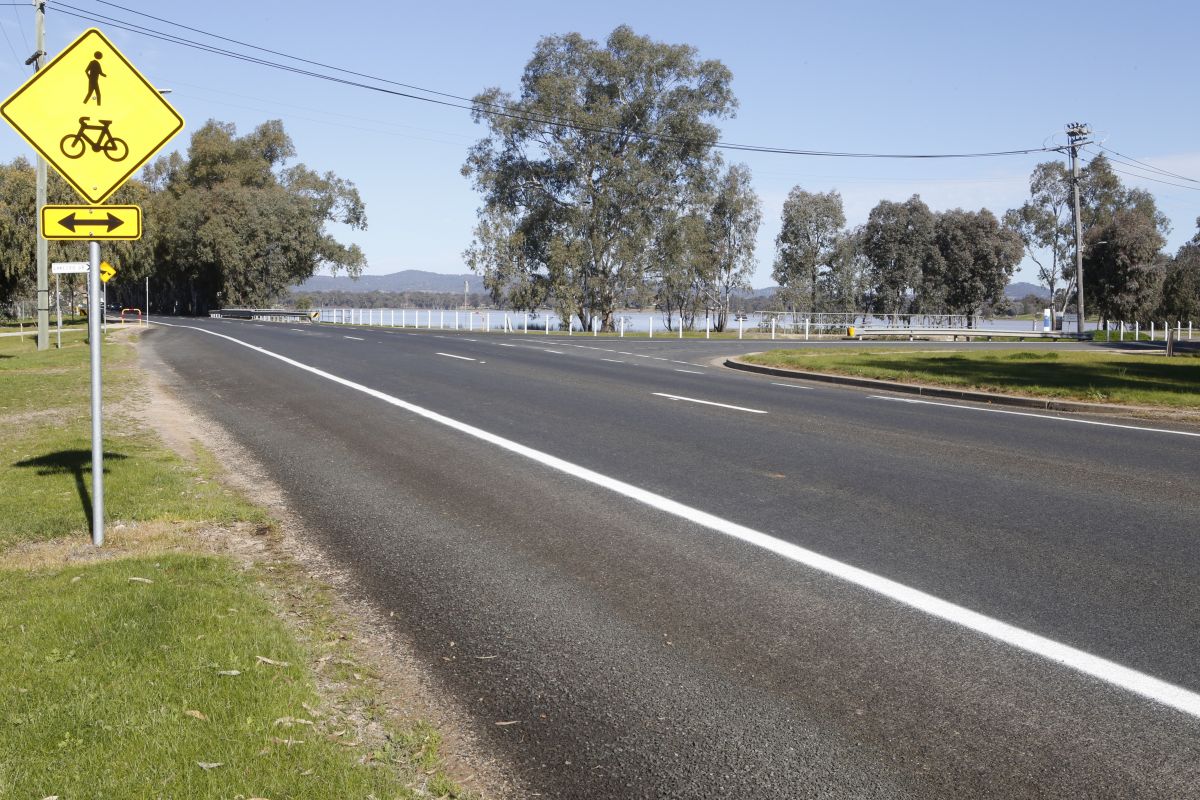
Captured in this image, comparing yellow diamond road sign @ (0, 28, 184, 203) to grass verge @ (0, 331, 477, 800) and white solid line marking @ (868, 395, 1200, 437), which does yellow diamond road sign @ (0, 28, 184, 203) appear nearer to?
grass verge @ (0, 331, 477, 800)

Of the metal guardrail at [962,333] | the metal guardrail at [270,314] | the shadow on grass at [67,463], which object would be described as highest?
the metal guardrail at [270,314]

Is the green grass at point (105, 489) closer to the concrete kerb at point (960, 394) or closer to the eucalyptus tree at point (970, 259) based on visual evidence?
the concrete kerb at point (960, 394)

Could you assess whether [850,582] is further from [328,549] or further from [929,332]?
[929,332]

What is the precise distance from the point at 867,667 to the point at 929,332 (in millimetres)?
53895

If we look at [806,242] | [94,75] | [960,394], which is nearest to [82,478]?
[94,75]

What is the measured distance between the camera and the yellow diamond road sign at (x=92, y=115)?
5.98m

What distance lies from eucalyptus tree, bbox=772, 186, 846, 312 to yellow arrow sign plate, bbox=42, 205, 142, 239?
236 ft

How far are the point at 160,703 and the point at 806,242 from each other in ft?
246

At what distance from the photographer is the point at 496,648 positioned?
4.42m

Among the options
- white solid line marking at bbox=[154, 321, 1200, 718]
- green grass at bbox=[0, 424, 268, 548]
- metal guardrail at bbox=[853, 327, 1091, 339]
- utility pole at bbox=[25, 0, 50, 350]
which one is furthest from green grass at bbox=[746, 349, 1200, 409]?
metal guardrail at bbox=[853, 327, 1091, 339]

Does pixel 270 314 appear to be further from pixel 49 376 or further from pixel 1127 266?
pixel 1127 266

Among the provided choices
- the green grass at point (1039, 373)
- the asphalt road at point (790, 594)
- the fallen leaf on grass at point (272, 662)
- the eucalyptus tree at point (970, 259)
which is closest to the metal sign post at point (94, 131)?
the asphalt road at point (790, 594)

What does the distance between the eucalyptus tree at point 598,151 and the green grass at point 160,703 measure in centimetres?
5425

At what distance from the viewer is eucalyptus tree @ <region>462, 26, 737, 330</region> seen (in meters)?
58.2
